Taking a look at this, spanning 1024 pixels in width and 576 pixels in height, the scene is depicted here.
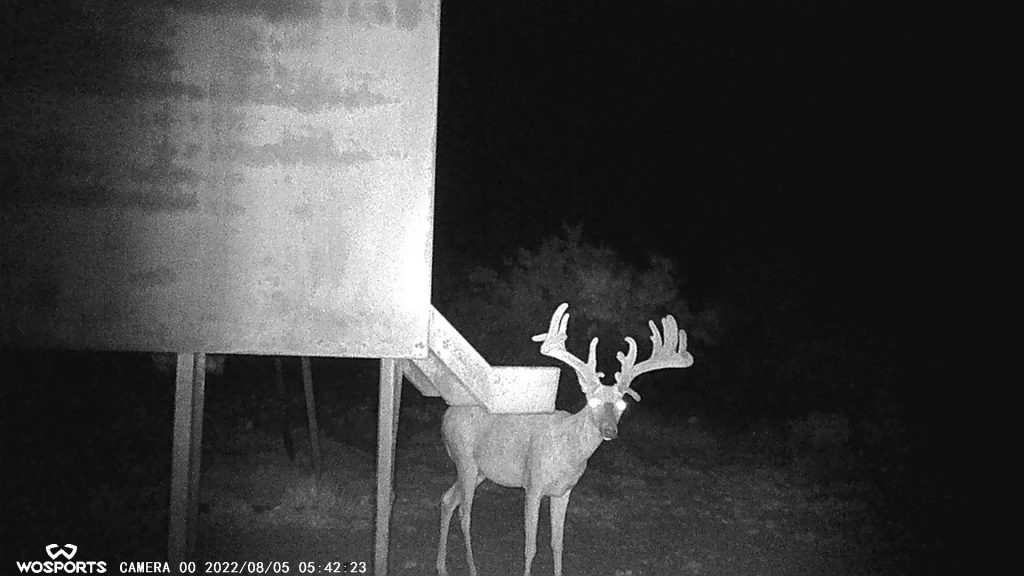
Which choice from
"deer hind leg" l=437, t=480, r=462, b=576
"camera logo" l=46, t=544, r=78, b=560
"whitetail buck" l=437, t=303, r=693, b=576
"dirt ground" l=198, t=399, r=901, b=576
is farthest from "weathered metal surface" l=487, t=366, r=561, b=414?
"camera logo" l=46, t=544, r=78, b=560

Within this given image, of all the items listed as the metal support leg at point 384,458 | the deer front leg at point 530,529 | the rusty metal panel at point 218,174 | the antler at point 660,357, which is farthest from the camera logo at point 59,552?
the antler at point 660,357

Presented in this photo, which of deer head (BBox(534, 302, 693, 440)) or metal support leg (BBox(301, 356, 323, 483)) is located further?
metal support leg (BBox(301, 356, 323, 483))

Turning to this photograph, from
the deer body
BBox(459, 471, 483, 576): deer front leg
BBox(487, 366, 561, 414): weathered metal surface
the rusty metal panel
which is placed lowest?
BBox(459, 471, 483, 576): deer front leg

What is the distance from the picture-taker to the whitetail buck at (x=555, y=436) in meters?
6.10

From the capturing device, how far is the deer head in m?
6.07

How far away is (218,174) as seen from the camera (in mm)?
4164

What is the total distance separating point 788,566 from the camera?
24.2 feet

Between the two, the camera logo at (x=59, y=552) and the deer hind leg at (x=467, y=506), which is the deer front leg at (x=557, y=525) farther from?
the camera logo at (x=59, y=552)

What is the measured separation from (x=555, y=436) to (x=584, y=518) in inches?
133

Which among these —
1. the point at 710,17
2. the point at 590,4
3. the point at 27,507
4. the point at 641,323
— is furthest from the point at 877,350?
the point at 27,507

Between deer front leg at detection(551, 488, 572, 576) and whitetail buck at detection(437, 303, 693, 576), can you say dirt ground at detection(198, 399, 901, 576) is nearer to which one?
deer front leg at detection(551, 488, 572, 576)

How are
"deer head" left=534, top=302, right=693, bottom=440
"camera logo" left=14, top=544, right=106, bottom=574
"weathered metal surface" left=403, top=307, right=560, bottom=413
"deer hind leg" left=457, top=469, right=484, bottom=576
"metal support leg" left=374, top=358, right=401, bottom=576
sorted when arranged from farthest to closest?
1. "deer hind leg" left=457, top=469, right=484, bottom=576
2. "deer head" left=534, top=302, right=693, bottom=440
3. "camera logo" left=14, top=544, right=106, bottom=574
4. "weathered metal surface" left=403, top=307, right=560, bottom=413
5. "metal support leg" left=374, top=358, right=401, bottom=576

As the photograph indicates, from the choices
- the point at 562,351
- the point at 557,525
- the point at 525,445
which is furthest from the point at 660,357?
the point at 557,525

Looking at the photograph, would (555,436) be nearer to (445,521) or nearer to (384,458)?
(445,521)
